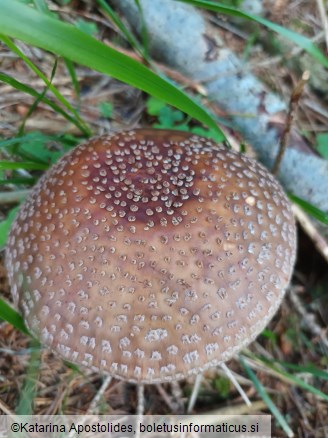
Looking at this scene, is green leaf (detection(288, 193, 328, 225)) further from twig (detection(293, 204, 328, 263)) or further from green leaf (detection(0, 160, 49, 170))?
green leaf (detection(0, 160, 49, 170))

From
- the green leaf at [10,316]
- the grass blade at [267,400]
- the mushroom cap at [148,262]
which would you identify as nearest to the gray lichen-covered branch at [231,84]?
the mushroom cap at [148,262]

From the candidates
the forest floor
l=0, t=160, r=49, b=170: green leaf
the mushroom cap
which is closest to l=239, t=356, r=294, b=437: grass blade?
the forest floor

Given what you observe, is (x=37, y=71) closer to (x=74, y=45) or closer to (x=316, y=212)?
(x=74, y=45)

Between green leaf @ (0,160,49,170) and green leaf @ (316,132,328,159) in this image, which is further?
green leaf @ (316,132,328,159)

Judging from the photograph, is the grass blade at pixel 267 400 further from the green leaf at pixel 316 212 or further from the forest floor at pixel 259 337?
the green leaf at pixel 316 212

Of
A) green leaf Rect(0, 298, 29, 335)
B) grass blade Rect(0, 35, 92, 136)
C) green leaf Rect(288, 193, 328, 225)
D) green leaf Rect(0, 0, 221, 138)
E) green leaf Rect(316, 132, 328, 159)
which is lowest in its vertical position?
green leaf Rect(0, 298, 29, 335)

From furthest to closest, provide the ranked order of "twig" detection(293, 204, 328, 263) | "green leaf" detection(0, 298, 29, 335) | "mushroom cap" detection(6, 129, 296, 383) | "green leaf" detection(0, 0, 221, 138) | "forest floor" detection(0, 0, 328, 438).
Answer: "twig" detection(293, 204, 328, 263) → "forest floor" detection(0, 0, 328, 438) → "green leaf" detection(0, 298, 29, 335) → "mushroom cap" detection(6, 129, 296, 383) → "green leaf" detection(0, 0, 221, 138)

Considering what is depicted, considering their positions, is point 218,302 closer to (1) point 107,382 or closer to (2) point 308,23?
(1) point 107,382
